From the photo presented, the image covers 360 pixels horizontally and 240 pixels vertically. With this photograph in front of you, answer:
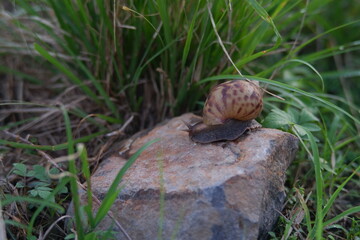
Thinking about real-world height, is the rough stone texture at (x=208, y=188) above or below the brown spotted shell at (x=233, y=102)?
below

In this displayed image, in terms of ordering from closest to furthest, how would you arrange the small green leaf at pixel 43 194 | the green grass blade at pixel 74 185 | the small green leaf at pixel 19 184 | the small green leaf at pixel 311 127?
1. the green grass blade at pixel 74 185
2. the small green leaf at pixel 43 194
3. the small green leaf at pixel 19 184
4. the small green leaf at pixel 311 127

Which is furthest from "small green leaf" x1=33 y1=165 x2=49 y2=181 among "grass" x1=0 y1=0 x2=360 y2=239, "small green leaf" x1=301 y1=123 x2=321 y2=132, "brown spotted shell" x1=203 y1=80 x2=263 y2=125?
"small green leaf" x1=301 y1=123 x2=321 y2=132

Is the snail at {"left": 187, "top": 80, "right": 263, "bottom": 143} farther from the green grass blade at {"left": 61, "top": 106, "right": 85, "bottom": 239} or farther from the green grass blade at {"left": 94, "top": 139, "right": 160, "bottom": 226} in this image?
the green grass blade at {"left": 61, "top": 106, "right": 85, "bottom": 239}

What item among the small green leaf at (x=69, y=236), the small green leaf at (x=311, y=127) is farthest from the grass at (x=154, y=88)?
the small green leaf at (x=69, y=236)

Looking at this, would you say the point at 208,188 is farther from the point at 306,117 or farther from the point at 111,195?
the point at 306,117

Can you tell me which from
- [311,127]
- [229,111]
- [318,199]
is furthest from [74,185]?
[311,127]

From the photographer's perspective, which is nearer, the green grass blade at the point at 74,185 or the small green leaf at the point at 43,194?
the green grass blade at the point at 74,185

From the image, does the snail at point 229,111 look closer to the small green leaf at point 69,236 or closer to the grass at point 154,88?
the grass at point 154,88

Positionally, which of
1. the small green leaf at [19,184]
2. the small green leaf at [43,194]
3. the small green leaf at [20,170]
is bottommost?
the small green leaf at [19,184]
